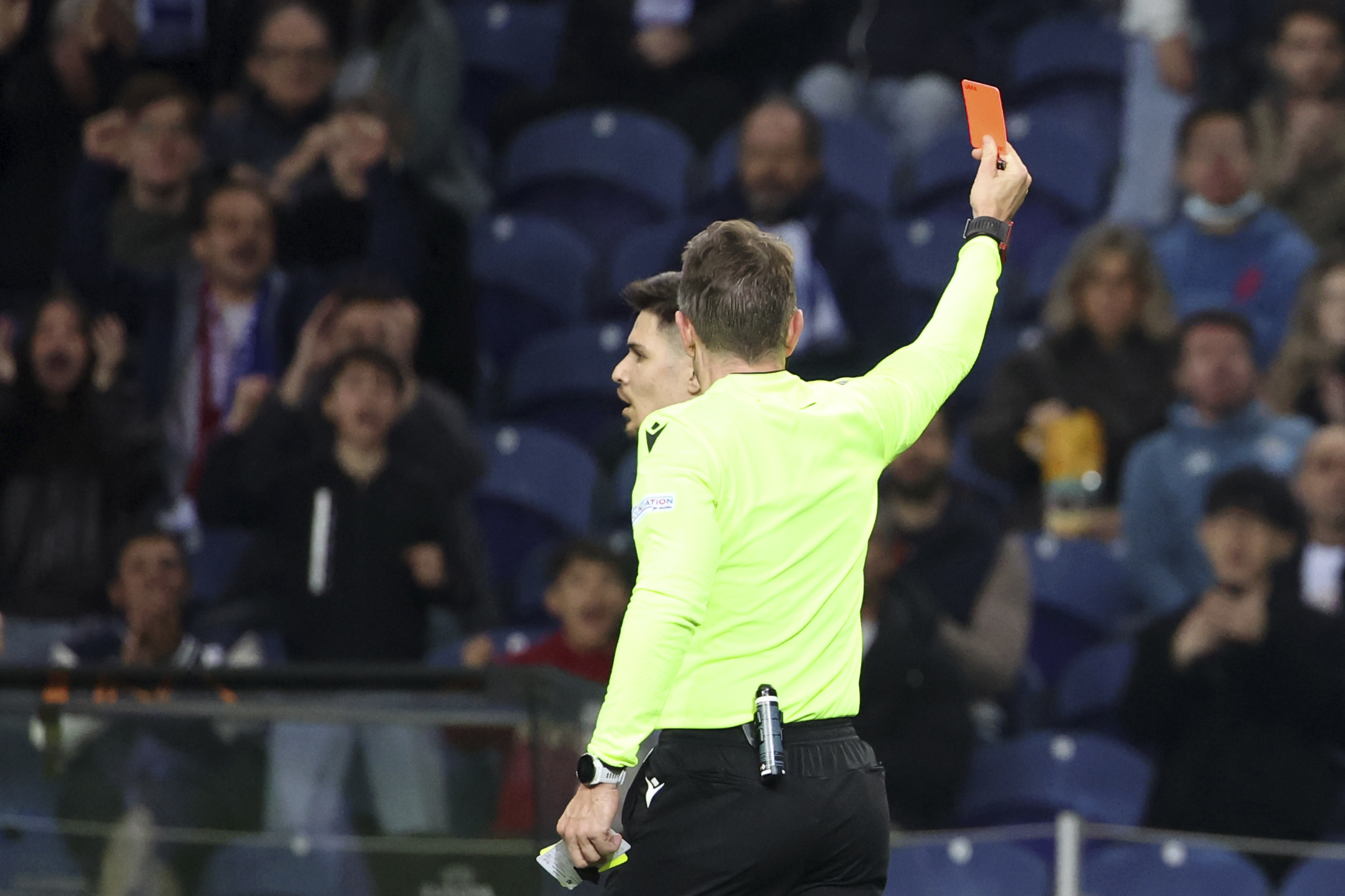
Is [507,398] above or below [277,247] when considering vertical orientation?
below

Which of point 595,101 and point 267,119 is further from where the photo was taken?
point 595,101

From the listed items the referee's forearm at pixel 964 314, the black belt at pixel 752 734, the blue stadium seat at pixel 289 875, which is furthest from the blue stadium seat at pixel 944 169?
the black belt at pixel 752 734

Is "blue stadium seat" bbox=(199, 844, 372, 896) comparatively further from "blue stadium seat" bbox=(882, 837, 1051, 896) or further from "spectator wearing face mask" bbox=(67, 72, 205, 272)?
"spectator wearing face mask" bbox=(67, 72, 205, 272)

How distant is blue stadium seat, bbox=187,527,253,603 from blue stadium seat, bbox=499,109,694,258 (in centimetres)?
208

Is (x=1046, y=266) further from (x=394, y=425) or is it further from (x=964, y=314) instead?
(x=964, y=314)

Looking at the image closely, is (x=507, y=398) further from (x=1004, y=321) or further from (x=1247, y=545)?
(x=1247, y=545)

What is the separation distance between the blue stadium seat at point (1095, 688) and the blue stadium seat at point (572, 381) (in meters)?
2.10

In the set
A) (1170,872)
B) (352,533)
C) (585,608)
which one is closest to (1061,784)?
(1170,872)

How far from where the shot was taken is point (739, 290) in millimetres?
2281

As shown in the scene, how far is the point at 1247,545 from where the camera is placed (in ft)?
18.9

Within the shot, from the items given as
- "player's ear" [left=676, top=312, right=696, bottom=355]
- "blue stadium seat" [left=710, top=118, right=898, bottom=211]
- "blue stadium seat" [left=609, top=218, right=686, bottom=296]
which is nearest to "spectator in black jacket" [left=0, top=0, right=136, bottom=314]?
"blue stadium seat" [left=609, top=218, right=686, bottom=296]

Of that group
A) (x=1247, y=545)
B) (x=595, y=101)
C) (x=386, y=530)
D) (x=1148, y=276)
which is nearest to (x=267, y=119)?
(x=595, y=101)

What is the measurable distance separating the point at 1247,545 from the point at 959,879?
1692 mm

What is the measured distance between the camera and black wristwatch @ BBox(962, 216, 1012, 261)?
259 centimetres
